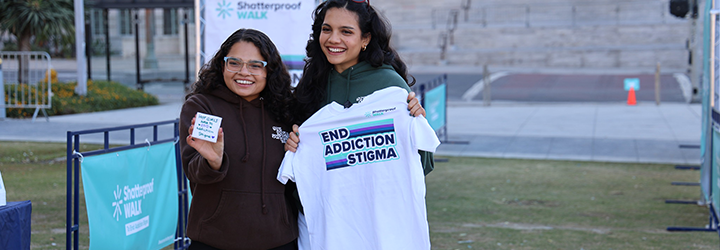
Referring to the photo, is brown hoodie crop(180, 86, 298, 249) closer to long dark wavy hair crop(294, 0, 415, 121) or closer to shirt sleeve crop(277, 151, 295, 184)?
shirt sleeve crop(277, 151, 295, 184)

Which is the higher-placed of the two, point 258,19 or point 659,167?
point 258,19

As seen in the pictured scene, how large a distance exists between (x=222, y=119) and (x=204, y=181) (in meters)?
0.27

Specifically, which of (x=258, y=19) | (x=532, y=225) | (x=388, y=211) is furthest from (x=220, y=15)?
(x=388, y=211)

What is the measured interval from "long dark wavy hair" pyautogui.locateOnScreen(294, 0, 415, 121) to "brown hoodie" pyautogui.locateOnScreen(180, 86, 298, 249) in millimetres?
220

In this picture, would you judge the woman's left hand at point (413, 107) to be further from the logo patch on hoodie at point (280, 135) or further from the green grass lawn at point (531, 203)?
the green grass lawn at point (531, 203)

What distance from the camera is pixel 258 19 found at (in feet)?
21.0

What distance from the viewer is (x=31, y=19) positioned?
57.5 ft

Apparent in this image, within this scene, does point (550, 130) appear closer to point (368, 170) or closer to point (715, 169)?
point (715, 169)

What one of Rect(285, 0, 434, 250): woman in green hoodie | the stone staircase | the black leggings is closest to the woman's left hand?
Rect(285, 0, 434, 250): woman in green hoodie

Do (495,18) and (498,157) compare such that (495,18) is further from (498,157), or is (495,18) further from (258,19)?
(258,19)

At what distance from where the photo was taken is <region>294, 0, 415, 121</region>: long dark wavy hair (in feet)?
9.98

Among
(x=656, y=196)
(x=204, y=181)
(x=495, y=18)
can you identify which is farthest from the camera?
(x=495, y=18)

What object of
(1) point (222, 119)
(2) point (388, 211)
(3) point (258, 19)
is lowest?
(2) point (388, 211)

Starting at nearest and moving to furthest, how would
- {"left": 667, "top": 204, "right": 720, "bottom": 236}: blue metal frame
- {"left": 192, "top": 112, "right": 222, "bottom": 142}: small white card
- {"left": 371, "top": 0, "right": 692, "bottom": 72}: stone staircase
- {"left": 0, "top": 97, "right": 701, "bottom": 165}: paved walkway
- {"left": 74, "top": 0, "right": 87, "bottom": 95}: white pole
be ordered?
{"left": 192, "top": 112, "right": 222, "bottom": 142}: small white card
{"left": 667, "top": 204, "right": 720, "bottom": 236}: blue metal frame
{"left": 0, "top": 97, "right": 701, "bottom": 165}: paved walkway
{"left": 74, "top": 0, "right": 87, "bottom": 95}: white pole
{"left": 371, "top": 0, "right": 692, "bottom": 72}: stone staircase
